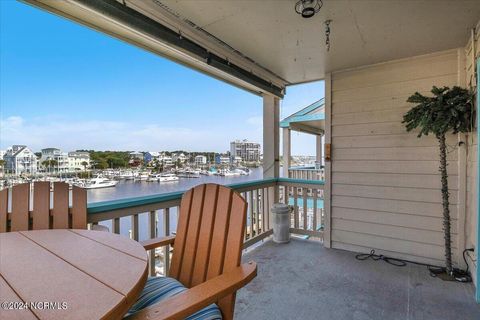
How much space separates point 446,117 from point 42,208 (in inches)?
137

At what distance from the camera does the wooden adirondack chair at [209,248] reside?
0.95m

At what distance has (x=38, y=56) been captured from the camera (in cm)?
188

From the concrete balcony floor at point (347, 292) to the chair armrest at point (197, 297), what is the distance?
122 centimetres

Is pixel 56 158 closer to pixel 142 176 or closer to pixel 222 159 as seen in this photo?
pixel 142 176

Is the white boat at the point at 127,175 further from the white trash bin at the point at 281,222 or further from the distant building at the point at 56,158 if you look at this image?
the white trash bin at the point at 281,222

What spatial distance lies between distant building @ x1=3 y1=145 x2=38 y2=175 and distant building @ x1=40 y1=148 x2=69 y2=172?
0.05 m

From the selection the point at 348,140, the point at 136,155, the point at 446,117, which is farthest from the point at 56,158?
the point at 446,117

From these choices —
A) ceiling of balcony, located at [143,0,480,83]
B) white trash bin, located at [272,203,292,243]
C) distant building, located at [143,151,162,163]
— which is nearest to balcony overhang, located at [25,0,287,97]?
ceiling of balcony, located at [143,0,480,83]

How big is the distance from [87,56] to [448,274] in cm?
421

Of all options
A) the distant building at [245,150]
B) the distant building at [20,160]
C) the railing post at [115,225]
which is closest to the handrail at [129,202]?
the railing post at [115,225]

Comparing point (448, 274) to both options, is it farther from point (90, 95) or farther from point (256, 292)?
point (90, 95)

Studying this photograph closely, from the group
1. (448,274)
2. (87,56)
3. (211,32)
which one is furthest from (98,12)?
(448,274)

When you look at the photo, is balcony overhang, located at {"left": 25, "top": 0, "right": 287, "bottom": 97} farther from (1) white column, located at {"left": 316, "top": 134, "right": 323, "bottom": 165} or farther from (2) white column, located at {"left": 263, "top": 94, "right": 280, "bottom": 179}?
(1) white column, located at {"left": 316, "top": 134, "right": 323, "bottom": 165}

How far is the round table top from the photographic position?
27.4 inches
